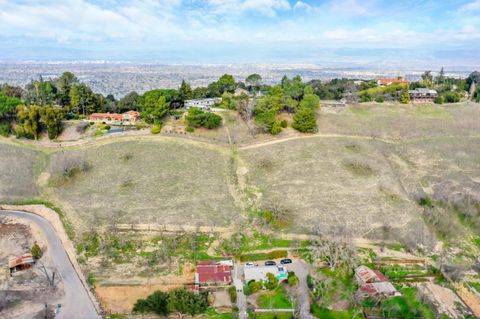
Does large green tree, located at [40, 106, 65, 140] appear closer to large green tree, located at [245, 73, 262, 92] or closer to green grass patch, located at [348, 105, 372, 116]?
large green tree, located at [245, 73, 262, 92]

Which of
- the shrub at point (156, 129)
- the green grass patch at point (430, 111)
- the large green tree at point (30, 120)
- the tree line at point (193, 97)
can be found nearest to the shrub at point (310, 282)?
the tree line at point (193, 97)

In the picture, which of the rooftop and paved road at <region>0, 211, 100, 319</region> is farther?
the rooftop

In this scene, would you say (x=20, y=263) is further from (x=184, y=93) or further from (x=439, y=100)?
(x=439, y=100)

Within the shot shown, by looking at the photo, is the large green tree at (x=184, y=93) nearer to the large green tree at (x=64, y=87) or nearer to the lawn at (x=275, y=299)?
the large green tree at (x=64, y=87)

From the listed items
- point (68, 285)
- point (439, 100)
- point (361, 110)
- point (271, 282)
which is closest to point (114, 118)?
point (68, 285)

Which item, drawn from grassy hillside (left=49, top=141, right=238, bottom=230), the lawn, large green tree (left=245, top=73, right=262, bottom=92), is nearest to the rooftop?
the lawn

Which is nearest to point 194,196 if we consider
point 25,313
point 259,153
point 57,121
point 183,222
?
point 183,222

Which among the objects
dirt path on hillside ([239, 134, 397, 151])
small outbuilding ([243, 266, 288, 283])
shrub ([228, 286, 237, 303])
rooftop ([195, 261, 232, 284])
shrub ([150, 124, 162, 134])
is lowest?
shrub ([228, 286, 237, 303])
